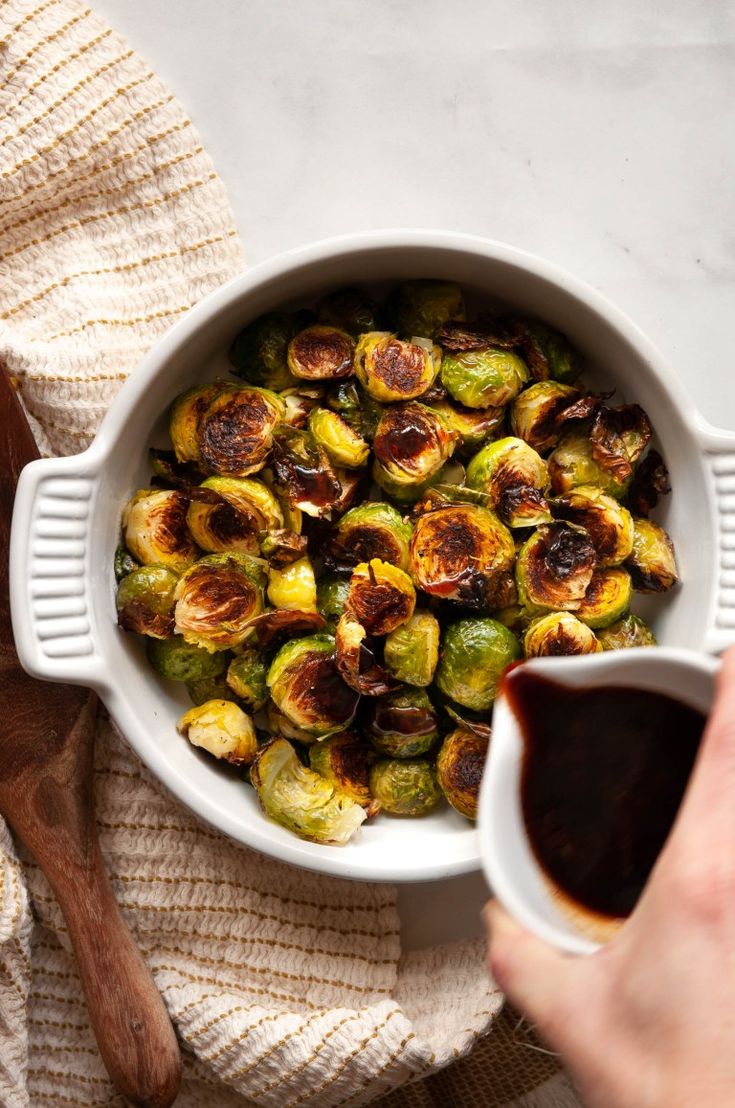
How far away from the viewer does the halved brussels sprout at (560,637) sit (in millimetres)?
1792

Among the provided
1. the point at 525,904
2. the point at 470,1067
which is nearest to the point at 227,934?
the point at 470,1067

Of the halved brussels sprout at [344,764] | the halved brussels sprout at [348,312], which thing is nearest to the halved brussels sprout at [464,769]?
the halved brussels sprout at [344,764]

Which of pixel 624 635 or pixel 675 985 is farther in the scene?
pixel 624 635

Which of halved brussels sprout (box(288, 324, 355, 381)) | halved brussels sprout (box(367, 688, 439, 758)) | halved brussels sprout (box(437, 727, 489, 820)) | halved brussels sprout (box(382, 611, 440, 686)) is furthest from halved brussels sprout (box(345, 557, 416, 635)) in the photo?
halved brussels sprout (box(288, 324, 355, 381))

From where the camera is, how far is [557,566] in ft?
6.09

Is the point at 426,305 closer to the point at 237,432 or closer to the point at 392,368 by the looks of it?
the point at 392,368

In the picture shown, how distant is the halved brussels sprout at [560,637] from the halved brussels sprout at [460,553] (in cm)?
11

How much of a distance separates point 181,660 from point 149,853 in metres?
0.45

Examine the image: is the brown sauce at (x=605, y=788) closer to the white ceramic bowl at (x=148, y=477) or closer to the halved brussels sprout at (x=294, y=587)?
the white ceramic bowl at (x=148, y=477)

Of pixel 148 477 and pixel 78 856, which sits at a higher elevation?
pixel 148 477

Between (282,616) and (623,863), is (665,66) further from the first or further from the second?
(623,863)

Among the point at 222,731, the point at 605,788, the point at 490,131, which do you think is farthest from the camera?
the point at 490,131

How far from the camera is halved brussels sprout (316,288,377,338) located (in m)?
1.93

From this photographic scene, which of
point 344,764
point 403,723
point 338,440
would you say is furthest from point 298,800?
point 338,440
